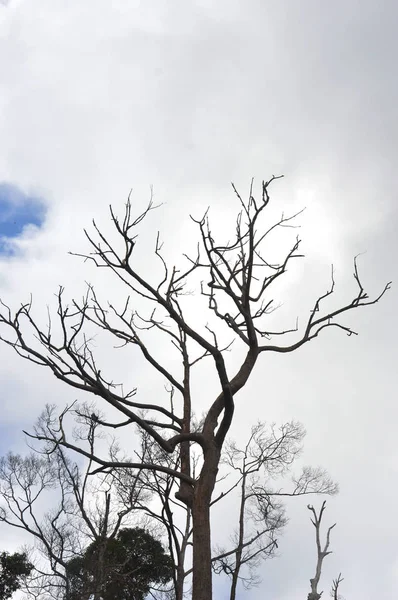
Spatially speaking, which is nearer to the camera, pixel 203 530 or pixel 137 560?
pixel 203 530

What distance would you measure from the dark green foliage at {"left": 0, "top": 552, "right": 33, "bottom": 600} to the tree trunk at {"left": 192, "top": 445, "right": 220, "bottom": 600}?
702 inches

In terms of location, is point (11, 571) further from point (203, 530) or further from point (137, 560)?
Answer: point (203, 530)

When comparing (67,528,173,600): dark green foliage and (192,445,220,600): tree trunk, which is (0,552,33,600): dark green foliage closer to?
(67,528,173,600): dark green foliage

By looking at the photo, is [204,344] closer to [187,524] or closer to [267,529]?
[267,529]

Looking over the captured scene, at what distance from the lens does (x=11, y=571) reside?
21.0m

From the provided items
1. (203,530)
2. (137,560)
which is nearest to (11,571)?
(137,560)

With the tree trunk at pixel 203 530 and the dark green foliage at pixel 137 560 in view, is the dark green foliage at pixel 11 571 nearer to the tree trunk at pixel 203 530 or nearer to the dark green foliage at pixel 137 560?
the dark green foliage at pixel 137 560

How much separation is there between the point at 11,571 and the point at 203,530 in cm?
1924

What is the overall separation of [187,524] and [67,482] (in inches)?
154

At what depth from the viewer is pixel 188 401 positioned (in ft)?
24.3

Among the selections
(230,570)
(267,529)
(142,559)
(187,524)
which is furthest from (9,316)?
(142,559)

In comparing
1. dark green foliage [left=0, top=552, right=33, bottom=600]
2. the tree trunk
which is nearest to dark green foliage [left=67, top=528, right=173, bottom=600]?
dark green foliage [left=0, top=552, right=33, bottom=600]

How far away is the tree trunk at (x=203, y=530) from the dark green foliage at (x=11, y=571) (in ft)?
58.5

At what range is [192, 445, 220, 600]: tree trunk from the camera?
4961mm
